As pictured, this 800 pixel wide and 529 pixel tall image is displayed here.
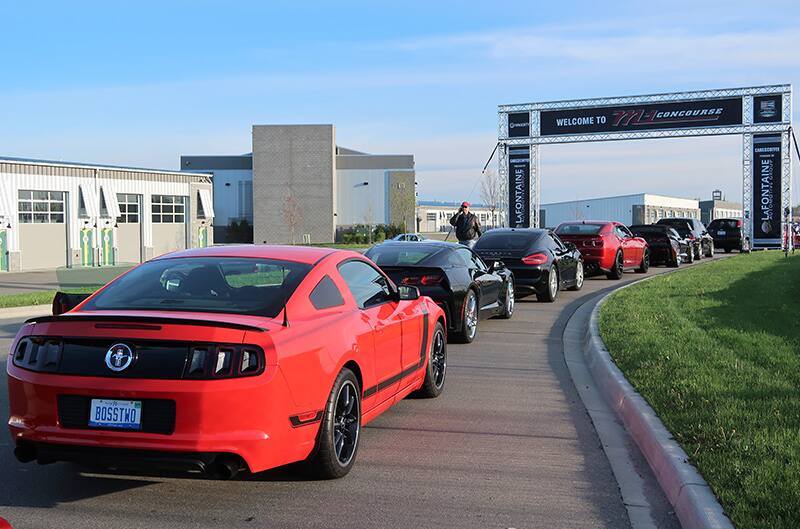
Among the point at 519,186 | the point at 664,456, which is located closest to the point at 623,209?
the point at 519,186

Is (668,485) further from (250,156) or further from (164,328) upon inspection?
(250,156)

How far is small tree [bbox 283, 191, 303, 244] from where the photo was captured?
67.8 m

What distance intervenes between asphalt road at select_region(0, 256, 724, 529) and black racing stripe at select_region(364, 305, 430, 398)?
432 mm

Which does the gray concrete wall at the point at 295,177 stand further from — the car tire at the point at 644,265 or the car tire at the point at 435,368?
the car tire at the point at 435,368

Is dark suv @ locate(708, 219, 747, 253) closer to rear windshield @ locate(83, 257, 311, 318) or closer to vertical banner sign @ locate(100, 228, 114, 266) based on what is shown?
vertical banner sign @ locate(100, 228, 114, 266)

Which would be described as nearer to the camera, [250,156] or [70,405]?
[70,405]

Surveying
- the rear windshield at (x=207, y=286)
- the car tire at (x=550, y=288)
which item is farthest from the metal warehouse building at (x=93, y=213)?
the rear windshield at (x=207, y=286)

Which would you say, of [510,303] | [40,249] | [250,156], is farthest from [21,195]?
[250,156]

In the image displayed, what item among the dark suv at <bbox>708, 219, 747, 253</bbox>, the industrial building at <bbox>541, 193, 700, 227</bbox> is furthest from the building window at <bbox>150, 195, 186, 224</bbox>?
the industrial building at <bbox>541, 193, 700, 227</bbox>

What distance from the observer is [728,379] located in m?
7.63

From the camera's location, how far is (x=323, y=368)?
520 cm

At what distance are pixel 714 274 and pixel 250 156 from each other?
56526 mm

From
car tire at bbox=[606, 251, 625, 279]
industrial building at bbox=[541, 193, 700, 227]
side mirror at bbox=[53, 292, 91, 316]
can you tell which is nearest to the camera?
side mirror at bbox=[53, 292, 91, 316]

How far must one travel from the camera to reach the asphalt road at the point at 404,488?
474 centimetres
